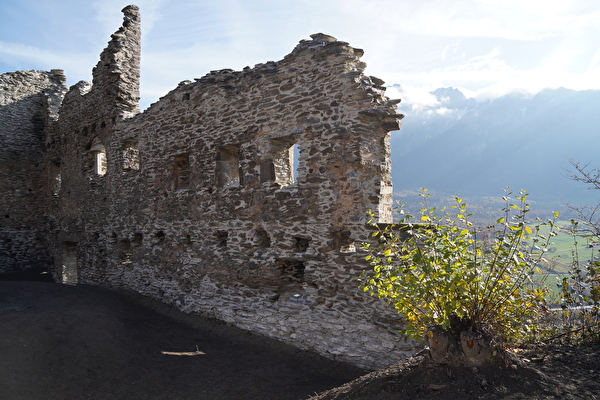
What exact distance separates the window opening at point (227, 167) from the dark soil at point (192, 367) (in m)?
3.23

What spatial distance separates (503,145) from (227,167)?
8531 cm

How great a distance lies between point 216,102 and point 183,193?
2.41 m

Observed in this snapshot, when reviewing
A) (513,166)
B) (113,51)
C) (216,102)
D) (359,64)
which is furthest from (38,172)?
(513,166)

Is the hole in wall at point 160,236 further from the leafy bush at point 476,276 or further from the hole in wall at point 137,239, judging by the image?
the leafy bush at point 476,276

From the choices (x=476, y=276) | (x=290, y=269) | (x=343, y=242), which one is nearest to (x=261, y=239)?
(x=290, y=269)

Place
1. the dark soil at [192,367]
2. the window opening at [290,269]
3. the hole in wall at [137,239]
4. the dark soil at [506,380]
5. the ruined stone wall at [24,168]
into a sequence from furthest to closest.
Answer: the ruined stone wall at [24,168]
the hole in wall at [137,239]
the window opening at [290,269]
the dark soil at [192,367]
the dark soil at [506,380]

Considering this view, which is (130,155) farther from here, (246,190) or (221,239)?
(246,190)

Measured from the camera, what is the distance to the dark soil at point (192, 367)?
319cm

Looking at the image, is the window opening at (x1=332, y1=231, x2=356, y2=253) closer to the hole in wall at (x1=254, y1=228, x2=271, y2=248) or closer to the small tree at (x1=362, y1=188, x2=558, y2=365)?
the hole in wall at (x1=254, y1=228, x2=271, y2=248)

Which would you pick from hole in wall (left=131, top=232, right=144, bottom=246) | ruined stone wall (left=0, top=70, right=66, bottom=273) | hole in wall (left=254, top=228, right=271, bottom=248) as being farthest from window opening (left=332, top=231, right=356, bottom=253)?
ruined stone wall (left=0, top=70, right=66, bottom=273)

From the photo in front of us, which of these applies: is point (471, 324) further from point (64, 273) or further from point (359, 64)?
point (64, 273)

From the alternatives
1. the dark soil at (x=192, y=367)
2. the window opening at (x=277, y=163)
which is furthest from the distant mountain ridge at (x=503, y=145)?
the dark soil at (x=192, y=367)

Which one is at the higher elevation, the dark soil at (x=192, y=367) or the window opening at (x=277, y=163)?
the window opening at (x=277, y=163)

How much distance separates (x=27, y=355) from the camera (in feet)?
19.0
